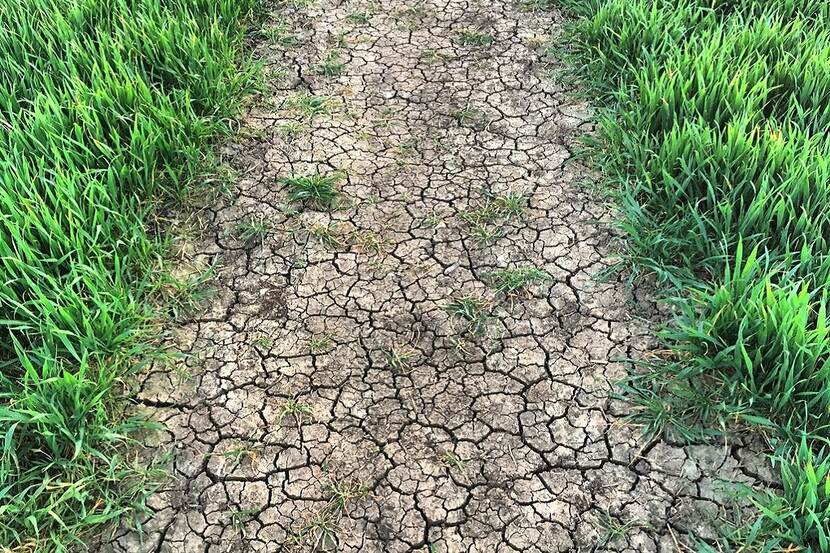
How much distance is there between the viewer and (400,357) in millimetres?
2541

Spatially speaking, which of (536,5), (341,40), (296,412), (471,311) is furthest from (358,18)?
(296,412)

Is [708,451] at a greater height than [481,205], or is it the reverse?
[481,205]

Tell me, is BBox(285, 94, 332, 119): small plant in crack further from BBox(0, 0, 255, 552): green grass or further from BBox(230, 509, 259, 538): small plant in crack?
BBox(230, 509, 259, 538): small plant in crack

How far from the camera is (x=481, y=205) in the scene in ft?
10.3

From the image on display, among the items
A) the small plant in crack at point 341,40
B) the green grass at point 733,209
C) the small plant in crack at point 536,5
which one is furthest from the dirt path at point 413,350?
the small plant in crack at point 536,5

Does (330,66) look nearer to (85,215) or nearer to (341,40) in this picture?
(341,40)

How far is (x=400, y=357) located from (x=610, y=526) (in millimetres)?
938

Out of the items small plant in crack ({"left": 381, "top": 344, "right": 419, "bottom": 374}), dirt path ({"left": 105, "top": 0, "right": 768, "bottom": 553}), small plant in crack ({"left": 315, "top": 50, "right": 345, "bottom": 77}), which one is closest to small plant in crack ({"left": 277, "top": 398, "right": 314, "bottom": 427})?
dirt path ({"left": 105, "top": 0, "right": 768, "bottom": 553})

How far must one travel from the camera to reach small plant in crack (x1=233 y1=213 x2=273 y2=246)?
2.99 metres

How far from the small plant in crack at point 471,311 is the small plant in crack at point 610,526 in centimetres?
82

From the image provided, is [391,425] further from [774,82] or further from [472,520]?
[774,82]

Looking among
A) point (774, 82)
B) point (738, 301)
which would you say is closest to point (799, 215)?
point (738, 301)

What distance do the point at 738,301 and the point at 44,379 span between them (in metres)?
2.30

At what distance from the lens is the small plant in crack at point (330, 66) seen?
3.92 metres
